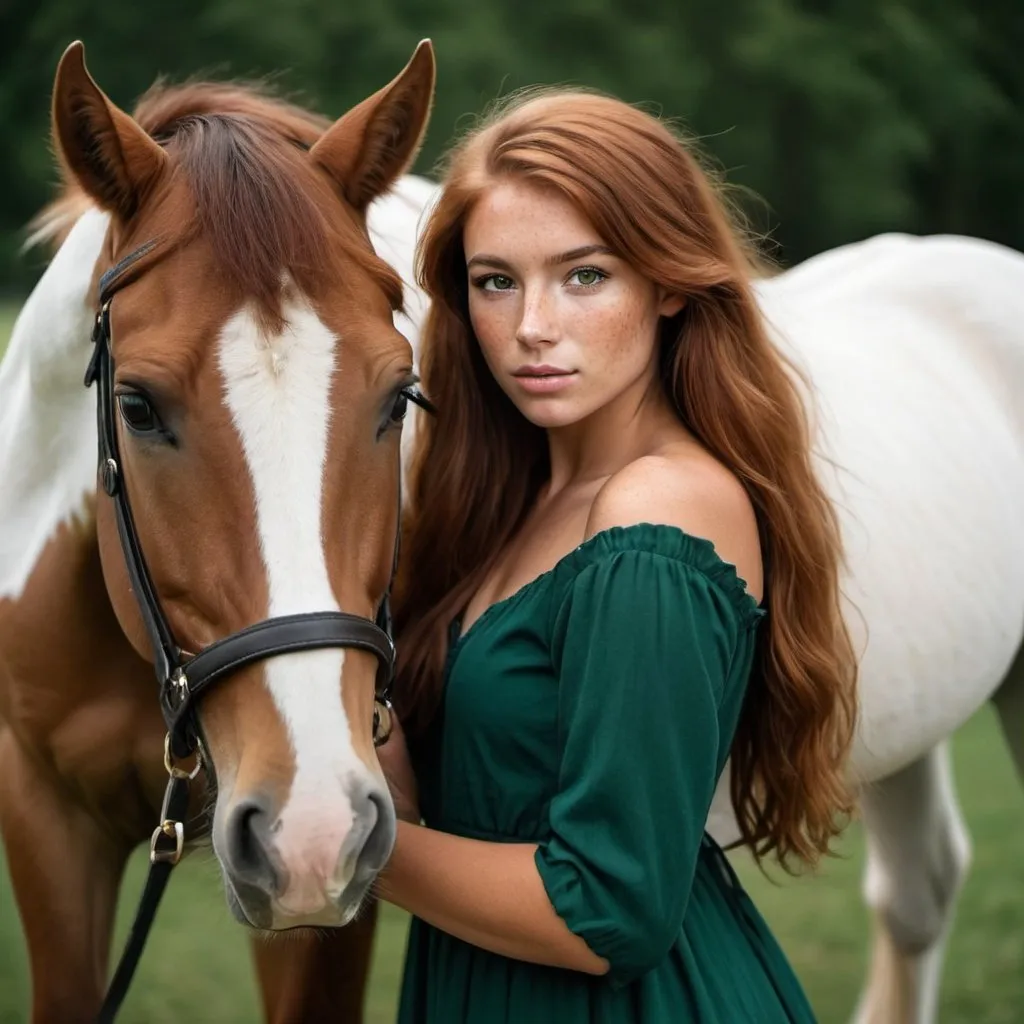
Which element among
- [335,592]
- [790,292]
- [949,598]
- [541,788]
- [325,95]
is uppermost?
[335,592]

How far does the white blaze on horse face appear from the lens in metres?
1.38

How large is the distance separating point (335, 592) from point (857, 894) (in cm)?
429

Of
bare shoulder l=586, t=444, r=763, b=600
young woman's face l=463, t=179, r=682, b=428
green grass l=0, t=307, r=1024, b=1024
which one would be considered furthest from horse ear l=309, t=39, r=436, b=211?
green grass l=0, t=307, r=1024, b=1024

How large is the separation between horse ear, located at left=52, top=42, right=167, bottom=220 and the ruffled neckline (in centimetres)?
72

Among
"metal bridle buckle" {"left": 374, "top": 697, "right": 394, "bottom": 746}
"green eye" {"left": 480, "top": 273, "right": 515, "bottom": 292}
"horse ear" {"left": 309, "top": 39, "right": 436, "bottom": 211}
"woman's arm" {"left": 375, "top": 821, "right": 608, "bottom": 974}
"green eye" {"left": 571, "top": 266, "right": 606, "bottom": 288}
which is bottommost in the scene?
"woman's arm" {"left": 375, "top": 821, "right": 608, "bottom": 974}

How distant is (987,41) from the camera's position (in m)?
8.39

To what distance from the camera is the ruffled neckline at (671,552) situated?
1.50 meters

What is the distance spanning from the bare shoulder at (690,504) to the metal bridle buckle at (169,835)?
0.64m

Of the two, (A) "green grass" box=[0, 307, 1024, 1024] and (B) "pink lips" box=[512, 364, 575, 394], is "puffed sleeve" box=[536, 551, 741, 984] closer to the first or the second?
(B) "pink lips" box=[512, 364, 575, 394]

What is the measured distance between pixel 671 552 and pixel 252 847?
0.54 metres

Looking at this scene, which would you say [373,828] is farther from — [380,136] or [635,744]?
[380,136]

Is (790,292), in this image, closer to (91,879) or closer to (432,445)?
(432,445)

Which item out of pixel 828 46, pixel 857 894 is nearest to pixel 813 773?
pixel 857 894

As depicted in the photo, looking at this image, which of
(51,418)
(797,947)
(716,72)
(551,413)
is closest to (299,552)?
(551,413)
